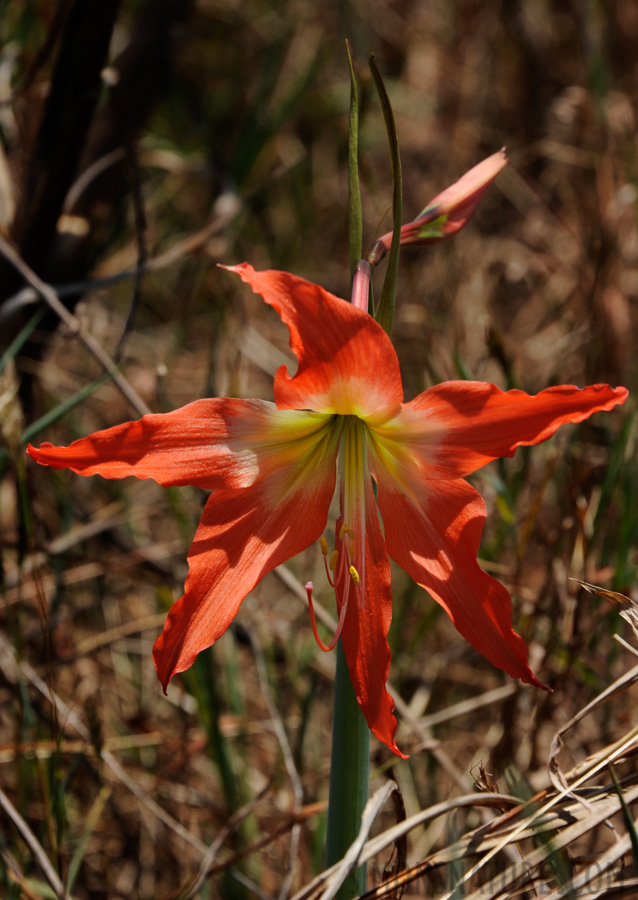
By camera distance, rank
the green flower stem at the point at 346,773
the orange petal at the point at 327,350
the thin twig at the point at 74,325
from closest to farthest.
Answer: the orange petal at the point at 327,350, the green flower stem at the point at 346,773, the thin twig at the point at 74,325

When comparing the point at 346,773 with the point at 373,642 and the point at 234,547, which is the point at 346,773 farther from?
the point at 234,547

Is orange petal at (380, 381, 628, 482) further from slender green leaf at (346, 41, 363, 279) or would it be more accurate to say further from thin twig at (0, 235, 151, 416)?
thin twig at (0, 235, 151, 416)

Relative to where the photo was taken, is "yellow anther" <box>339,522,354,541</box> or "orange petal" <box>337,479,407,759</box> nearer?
"orange petal" <box>337,479,407,759</box>

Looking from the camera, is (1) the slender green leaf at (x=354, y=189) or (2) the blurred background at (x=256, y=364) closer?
(1) the slender green leaf at (x=354, y=189)

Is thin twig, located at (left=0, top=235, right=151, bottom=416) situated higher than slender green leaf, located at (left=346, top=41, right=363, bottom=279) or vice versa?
slender green leaf, located at (left=346, top=41, right=363, bottom=279)

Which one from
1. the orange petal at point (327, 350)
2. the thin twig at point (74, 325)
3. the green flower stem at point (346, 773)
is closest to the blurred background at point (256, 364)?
the thin twig at point (74, 325)

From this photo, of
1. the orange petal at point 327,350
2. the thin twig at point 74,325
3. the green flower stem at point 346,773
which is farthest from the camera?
the thin twig at point 74,325

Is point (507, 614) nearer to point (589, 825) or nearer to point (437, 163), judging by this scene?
point (589, 825)

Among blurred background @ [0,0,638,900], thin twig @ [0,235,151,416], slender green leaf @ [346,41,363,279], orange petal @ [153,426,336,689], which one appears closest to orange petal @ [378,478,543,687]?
orange petal @ [153,426,336,689]

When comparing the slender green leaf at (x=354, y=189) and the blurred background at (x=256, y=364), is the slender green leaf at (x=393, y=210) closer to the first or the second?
the slender green leaf at (x=354, y=189)

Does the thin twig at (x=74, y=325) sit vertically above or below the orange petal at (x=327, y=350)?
below
